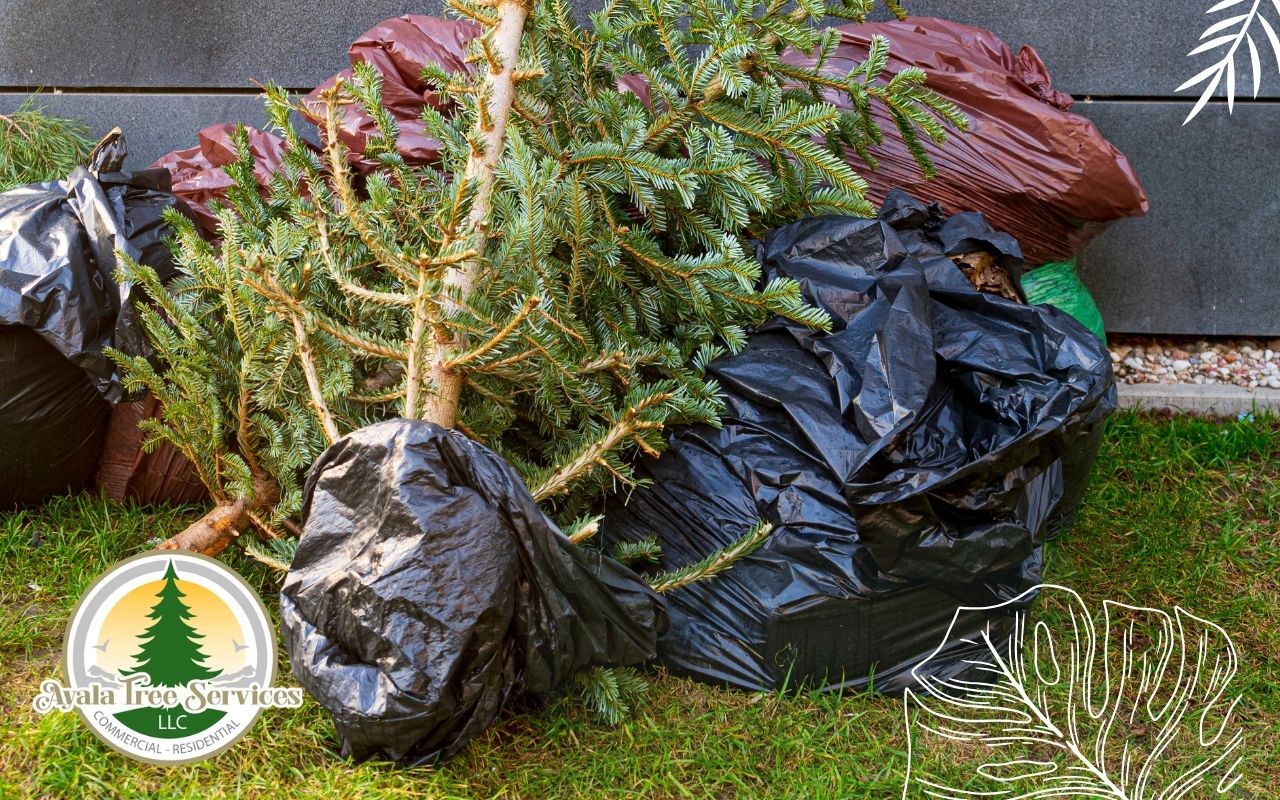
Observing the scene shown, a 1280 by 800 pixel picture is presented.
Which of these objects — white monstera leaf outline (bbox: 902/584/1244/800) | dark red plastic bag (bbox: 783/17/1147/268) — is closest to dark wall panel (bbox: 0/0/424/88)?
dark red plastic bag (bbox: 783/17/1147/268)

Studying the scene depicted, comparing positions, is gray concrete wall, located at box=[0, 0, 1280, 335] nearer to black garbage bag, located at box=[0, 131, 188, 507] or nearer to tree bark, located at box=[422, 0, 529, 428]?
black garbage bag, located at box=[0, 131, 188, 507]

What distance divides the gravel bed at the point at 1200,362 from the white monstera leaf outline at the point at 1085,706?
142 cm

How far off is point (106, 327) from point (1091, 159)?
2545mm

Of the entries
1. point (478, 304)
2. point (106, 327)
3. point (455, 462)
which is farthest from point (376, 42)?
point (455, 462)

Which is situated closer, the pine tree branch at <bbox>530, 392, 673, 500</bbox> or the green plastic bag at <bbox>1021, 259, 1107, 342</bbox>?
the pine tree branch at <bbox>530, 392, 673, 500</bbox>

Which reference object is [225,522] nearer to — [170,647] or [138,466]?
[170,647]

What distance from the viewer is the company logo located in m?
1.73

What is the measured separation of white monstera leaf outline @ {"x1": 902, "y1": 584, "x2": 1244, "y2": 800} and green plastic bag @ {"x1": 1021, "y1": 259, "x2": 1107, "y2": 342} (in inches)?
35.9

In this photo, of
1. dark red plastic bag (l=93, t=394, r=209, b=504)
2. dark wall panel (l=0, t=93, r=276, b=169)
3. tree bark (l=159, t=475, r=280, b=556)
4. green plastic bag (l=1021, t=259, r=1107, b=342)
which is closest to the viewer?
tree bark (l=159, t=475, r=280, b=556)

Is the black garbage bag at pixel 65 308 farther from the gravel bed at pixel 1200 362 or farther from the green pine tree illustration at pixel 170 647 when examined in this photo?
the gravel bed at pixel 1200 362

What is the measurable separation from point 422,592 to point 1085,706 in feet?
4.49

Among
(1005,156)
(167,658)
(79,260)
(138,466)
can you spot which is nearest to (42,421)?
(138,466)

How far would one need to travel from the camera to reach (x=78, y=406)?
244 centimetres

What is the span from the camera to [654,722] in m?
2.00
